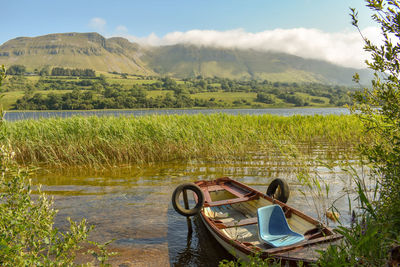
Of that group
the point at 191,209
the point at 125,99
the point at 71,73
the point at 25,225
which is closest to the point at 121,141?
the point at 191,209

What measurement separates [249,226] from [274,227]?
1263 millimetres

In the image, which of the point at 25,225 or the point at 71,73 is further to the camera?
the point at 71,73

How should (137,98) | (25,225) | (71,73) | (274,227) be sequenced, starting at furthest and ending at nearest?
(71,73) < (137,98) < (274,227) < (25,225)

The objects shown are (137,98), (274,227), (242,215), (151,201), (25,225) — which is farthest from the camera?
(137,98)

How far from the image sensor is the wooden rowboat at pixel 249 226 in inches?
191

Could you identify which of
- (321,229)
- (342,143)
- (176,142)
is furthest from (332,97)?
(321,229)

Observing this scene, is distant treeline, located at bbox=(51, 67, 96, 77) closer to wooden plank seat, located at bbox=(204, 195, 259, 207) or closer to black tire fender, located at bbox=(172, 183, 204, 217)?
black tire fender, located at bbox=(172, 183, 204, 217)

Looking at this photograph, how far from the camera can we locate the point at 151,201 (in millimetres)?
10281

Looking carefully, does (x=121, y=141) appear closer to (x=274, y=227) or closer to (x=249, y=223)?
(x=249, y=223)

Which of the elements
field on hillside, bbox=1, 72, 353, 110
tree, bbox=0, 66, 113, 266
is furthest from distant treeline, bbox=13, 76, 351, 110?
tree, bbox=0, 66, 113, 266

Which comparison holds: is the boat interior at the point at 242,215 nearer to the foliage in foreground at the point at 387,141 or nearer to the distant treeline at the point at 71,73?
the foliage in foreground at the point at 387,141

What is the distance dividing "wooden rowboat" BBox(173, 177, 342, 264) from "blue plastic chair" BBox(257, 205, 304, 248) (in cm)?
12

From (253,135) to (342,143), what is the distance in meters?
6.77

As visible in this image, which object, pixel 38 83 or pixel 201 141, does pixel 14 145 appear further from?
pixel 38 83
